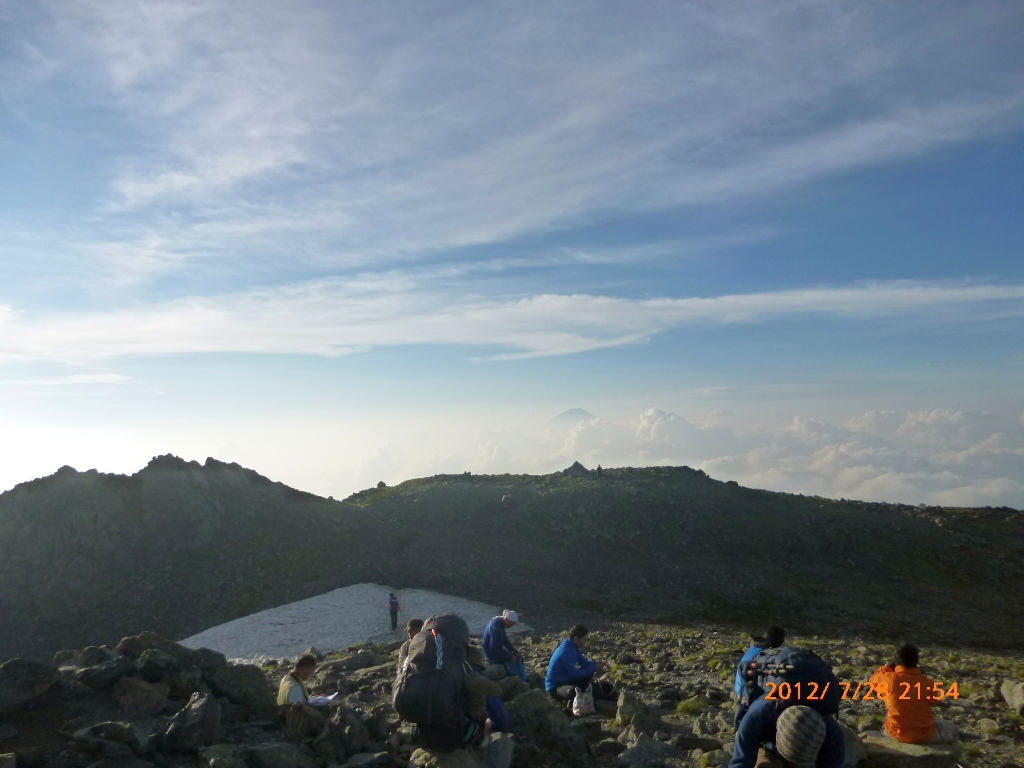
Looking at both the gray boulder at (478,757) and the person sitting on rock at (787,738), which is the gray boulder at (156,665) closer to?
the gray boulder at (478,757)

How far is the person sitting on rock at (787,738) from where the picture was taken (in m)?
7.02

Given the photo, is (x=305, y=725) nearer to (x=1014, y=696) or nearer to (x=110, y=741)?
(x=110, y=741)

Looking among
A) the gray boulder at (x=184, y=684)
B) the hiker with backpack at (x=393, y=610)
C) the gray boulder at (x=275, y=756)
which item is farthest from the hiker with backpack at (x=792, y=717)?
the hiker with backpack at (x=393, y=610)

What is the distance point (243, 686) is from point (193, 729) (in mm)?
1981

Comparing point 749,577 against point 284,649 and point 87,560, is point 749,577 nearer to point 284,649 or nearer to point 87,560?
point 284,649

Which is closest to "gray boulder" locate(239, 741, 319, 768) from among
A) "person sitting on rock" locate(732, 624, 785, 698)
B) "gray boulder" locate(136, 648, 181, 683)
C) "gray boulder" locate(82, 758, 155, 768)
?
"gray boulder" locate(82, 758, 155, 768)

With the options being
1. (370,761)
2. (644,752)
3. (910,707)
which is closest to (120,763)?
(370,761)

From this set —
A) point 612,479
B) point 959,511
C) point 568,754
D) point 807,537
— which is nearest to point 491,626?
point 568,754

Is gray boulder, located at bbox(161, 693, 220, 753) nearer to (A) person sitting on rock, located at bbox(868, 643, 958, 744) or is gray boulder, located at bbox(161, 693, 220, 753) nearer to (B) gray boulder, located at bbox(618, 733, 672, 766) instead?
(B) gray boulder, located at bbox(618, 733, 672, 766)

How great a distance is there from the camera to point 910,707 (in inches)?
369

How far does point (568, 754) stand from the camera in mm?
10398

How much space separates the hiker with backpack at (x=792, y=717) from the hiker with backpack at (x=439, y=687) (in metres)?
3.04

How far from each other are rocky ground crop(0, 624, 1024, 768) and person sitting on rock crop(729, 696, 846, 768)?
2.53 meters
